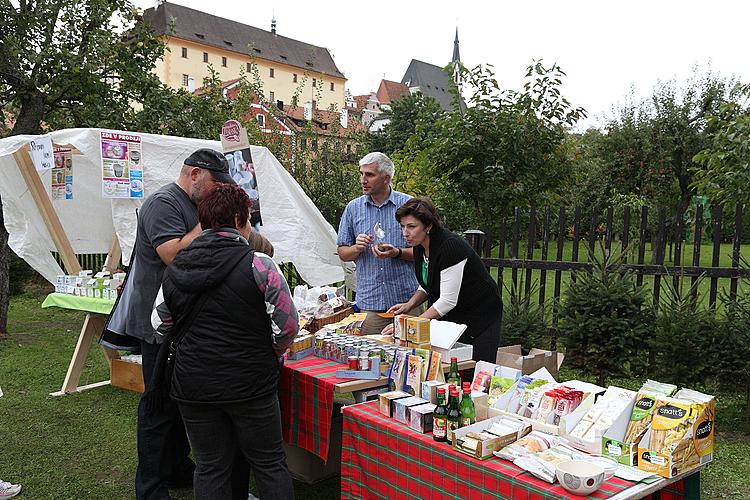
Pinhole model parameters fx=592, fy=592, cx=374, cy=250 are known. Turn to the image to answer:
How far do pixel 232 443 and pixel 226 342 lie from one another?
49 centimetres

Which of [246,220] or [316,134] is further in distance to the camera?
Answer: [316,134]

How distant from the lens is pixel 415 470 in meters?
2.17

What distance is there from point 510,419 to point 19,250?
4726 millimetres

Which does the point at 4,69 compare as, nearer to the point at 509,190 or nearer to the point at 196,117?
the point at 196,117

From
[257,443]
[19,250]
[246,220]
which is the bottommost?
[257,443]

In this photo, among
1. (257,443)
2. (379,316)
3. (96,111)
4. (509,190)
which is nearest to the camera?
(257,443)

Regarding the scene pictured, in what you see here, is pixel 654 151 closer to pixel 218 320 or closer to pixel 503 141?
pixel 503 141

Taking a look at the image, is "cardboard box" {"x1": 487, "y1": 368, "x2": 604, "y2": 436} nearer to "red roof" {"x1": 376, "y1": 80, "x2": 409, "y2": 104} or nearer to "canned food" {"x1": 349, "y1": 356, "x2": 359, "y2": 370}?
"canned food" {"x1": 349, "y1": 356, "x2": 359, "y2": 370}

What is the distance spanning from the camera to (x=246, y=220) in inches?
98.4

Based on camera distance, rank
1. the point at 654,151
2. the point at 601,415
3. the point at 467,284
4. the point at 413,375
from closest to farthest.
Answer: the point at 601,415
the point at 413,375
the point at 467,284
the point at 654,151

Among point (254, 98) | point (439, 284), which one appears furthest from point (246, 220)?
point (254, 98)

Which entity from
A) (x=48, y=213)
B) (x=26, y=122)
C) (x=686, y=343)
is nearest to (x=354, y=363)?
(x=686, y=343)

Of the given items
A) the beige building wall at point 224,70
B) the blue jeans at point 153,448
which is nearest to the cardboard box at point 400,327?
the blue jeans at point 153,448

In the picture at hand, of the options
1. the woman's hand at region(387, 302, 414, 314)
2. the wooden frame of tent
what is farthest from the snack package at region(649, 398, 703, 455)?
the wooden frame of tent
